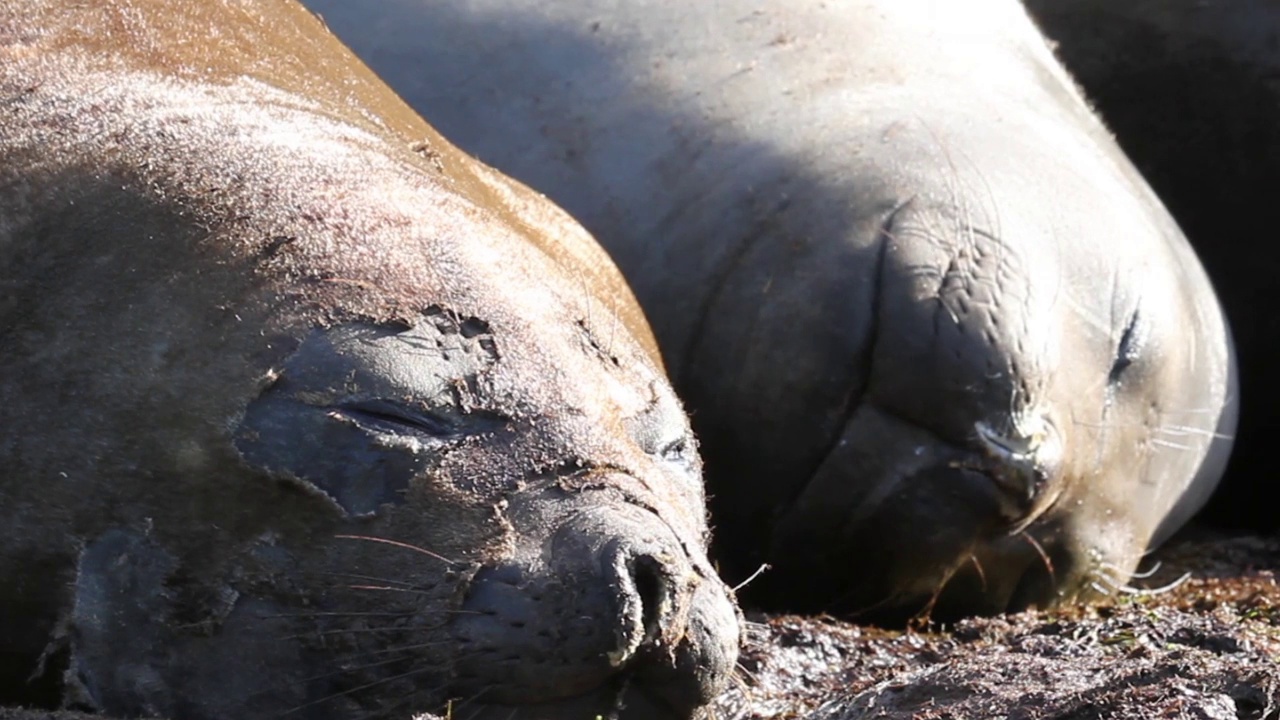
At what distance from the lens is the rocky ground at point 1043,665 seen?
3.70 meters

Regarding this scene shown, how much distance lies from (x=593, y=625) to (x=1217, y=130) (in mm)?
5132

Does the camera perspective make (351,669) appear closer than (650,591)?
No

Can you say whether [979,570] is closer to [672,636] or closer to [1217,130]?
[672,636]

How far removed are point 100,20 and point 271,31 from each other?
1.76 ft

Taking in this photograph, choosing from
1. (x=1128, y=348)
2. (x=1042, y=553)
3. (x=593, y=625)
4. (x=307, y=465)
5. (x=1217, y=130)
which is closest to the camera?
(x=593, y=625)

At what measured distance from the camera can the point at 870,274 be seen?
18.9 ft

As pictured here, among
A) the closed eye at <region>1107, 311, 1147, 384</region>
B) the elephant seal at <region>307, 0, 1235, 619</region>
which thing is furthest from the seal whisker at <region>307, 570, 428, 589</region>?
the closed eye at <region>1107, 311, 1147, 384</region>

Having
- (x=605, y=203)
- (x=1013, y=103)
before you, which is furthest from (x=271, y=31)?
(x=1013, y=103)

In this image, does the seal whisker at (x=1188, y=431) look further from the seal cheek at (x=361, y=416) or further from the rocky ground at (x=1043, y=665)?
the seal cheek at (x=361, y=416)

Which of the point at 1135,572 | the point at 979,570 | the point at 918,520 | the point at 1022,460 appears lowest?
the point at 1135,572

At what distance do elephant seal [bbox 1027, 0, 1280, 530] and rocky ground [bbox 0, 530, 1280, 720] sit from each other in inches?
61.2

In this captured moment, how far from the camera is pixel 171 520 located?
3.85 m

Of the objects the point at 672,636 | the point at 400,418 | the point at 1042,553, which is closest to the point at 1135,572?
the point at 1042,553

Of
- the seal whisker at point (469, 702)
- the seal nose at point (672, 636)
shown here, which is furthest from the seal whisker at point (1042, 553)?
the seal whisker at point (469, 702)
